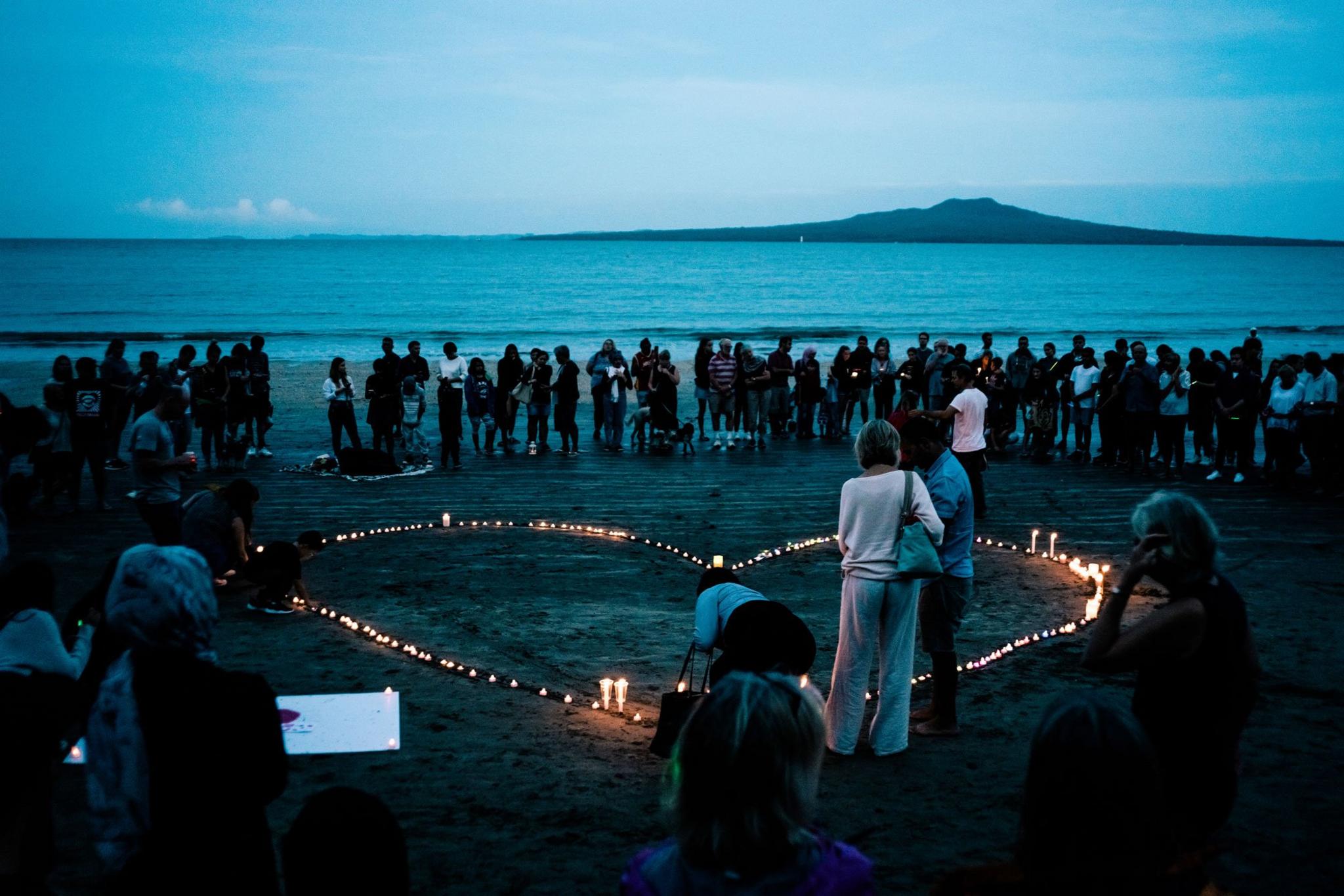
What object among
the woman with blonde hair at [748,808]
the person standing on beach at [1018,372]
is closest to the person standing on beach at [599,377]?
the person standing on beach at [1018,372]

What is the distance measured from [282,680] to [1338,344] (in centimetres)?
5532

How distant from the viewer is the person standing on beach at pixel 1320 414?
15.8m

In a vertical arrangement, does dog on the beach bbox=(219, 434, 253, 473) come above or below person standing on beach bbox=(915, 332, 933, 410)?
below

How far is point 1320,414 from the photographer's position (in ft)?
52.0

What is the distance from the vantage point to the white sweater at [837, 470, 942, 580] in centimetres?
679

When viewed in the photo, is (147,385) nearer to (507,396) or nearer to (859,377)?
(507,396)

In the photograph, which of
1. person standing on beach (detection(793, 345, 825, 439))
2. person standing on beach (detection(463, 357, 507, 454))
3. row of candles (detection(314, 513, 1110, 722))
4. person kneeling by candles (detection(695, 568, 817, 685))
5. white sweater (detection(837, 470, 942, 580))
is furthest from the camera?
person standing on beach (detection(793, 345, 825, 439))

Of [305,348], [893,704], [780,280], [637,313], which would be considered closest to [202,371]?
[893,704]

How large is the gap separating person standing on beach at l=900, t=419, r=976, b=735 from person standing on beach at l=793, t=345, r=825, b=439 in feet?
44.7

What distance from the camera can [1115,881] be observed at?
9.18 feet

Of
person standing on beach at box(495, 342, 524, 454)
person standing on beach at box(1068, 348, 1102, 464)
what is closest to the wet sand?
person standing on beach at box(1068, 348, 1102, 464)

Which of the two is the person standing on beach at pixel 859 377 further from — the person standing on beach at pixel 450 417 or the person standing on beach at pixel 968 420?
the person standing on beach at pixel 968 420

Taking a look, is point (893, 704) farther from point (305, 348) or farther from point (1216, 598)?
point (305, 348)

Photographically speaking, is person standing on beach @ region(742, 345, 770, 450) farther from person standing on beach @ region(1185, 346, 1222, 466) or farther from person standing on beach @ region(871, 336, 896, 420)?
person standing on beach @ region(1185, 346, 1222, 466)
